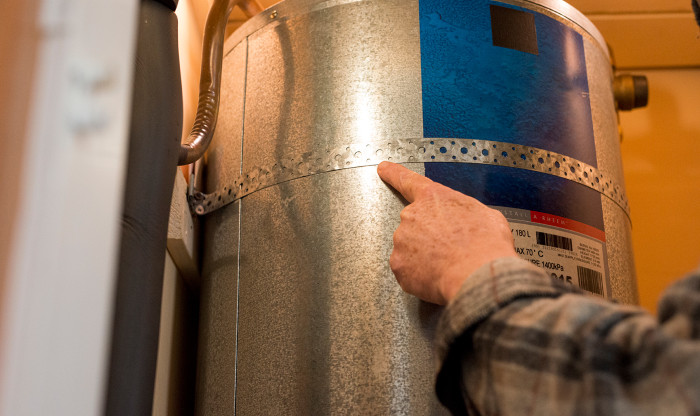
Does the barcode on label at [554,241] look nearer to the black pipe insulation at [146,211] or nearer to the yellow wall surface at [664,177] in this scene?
the black pipe insulation at [146,211]

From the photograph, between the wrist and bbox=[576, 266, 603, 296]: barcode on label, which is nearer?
the wrist

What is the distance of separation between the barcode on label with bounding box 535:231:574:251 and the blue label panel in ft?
0.12

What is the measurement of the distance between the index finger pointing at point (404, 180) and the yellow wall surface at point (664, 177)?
85 cm

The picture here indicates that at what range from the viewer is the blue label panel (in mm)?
896

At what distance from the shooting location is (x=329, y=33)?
980 mm

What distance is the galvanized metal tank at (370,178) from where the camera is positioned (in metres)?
0.83

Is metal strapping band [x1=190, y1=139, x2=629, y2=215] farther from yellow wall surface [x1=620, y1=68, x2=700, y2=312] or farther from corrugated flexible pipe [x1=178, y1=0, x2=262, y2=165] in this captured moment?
yellow wall surface [x1=620, y1=68, x2=700, y2=312]

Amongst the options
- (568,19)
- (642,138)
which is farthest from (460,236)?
(642,138)

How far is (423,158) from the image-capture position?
2.89 feet

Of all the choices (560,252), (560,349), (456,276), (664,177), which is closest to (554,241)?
(560,252)

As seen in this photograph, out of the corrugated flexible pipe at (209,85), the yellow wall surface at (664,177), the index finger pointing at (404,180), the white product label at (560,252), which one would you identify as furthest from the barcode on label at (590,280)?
the yellow wall surface at (664,177)

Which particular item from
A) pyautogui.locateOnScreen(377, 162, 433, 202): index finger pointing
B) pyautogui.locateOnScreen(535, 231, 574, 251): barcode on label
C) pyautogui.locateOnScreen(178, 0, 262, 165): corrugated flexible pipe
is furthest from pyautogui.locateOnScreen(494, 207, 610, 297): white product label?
pyautogui.locateOnScreen(178, 0, 262, 165): corrugated flexible pipe

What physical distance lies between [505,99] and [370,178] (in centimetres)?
21

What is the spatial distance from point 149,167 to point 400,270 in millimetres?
276
